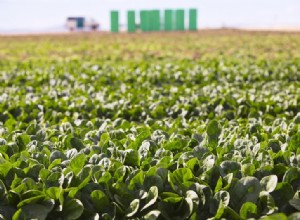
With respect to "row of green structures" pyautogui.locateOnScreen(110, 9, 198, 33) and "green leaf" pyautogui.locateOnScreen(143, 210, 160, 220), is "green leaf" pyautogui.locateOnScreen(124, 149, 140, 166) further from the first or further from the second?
"row of green structures" pyautogui.locateOnScreen(110, 9, 198, 33)

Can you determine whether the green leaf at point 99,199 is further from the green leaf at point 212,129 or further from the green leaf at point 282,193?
the green leaf at point 212,129

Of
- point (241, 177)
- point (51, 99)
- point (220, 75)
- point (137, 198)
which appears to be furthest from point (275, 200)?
point (220, 75)

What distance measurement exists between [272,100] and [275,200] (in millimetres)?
5836

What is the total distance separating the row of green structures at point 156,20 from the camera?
56500mm

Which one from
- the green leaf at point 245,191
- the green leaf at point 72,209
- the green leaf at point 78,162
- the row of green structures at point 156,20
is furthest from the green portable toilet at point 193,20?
the green leaf at point 72,209

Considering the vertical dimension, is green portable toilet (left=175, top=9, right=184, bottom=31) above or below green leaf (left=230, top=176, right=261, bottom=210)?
above

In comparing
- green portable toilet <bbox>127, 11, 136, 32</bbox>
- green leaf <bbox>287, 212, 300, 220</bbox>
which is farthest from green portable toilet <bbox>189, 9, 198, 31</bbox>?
green leaf <bbox>287, 212, 300, 220</bbox>

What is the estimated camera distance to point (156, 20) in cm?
5738

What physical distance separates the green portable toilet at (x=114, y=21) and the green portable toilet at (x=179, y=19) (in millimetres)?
7188

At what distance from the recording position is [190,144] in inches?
209

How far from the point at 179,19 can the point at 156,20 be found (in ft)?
9.10

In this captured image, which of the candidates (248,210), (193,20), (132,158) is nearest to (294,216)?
(248,210)

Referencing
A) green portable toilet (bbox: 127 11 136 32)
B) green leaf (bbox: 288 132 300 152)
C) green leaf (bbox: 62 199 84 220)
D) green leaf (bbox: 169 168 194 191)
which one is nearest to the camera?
green leaf (bbox: 62 199 84 220)

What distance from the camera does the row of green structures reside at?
56500 millimetres
